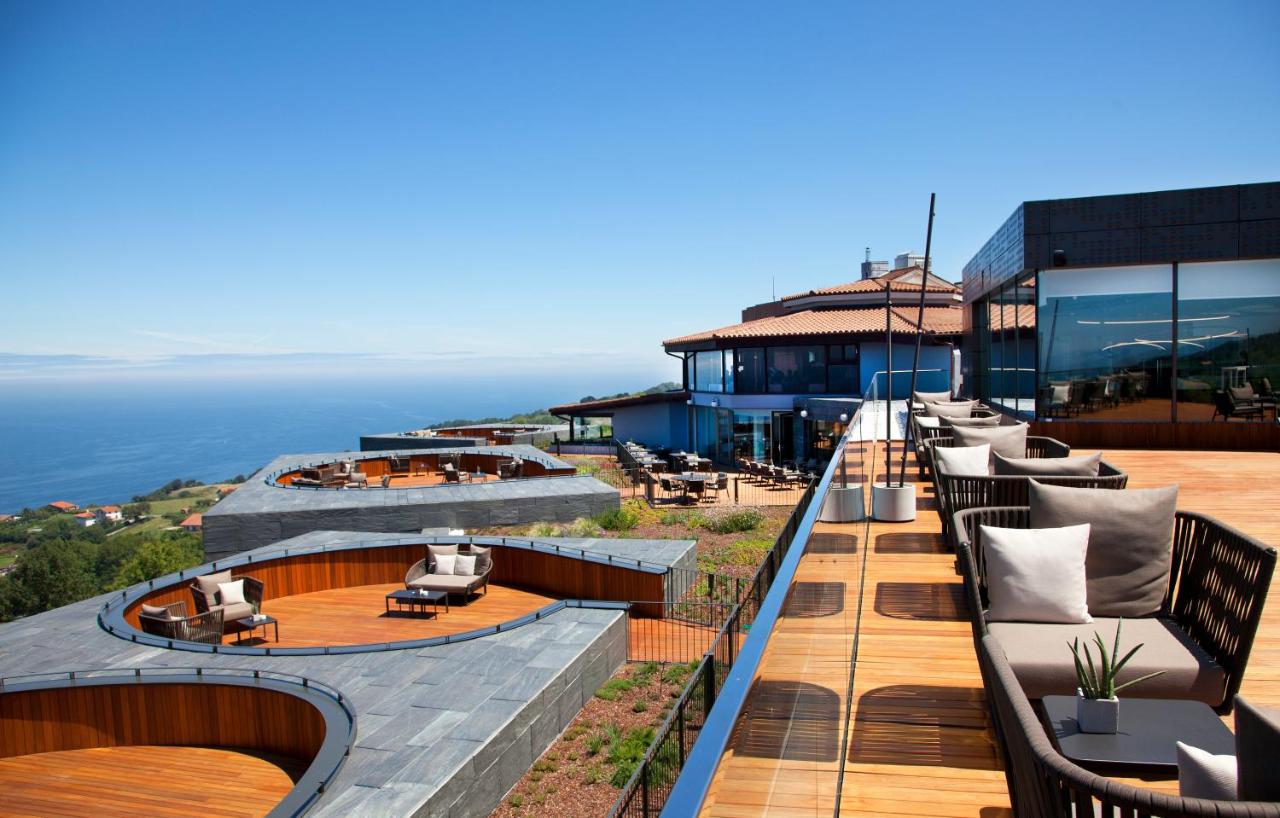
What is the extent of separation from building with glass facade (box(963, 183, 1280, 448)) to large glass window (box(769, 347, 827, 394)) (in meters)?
19.6

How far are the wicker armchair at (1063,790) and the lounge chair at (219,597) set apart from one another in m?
12.8

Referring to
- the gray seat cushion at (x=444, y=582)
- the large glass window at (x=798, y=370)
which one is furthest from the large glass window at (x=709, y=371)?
the gray seat cushion at (x=444, y=582)

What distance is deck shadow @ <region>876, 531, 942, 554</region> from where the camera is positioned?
6.28 metres

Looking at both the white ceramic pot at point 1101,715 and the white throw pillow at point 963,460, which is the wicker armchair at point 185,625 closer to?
the white throw pillow at point 963,460

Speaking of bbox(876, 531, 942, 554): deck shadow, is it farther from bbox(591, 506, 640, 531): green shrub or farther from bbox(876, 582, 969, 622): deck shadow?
bbox(591, 506, 640, 531): green shrub

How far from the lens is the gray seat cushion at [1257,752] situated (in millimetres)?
1558

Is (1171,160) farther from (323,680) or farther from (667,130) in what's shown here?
(323,680)

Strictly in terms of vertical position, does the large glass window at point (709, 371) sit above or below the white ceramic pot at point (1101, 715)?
above

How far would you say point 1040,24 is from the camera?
28.4 m

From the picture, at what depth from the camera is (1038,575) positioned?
3674 millimetres

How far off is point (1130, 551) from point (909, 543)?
2.78 metres

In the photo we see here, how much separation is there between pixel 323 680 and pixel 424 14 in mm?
55144

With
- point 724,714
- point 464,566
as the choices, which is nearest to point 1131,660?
point 724,714

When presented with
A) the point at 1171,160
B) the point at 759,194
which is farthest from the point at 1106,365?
the point at 759,194
